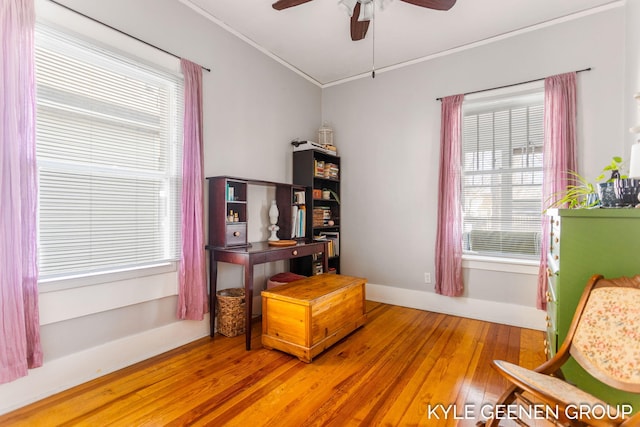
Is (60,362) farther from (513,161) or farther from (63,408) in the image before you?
(513,161)

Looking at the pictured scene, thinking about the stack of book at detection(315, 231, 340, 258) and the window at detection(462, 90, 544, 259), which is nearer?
the window at detection(462, 90, 544, 259)

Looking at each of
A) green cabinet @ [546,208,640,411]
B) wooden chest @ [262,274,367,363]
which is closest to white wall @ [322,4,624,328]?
wooden chest @ [262,274,367,363]

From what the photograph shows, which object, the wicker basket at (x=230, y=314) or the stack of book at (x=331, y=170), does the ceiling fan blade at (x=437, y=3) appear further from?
the wicker basket at (x=230, y=314)

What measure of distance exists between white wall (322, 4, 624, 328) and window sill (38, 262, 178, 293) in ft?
7.66

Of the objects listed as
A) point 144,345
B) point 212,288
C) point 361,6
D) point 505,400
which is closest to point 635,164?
point 505,400

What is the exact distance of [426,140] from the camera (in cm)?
345

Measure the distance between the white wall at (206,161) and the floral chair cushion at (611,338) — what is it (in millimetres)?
2603

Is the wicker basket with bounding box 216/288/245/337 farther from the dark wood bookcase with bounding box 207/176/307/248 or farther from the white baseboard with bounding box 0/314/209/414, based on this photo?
the dark wood bookcase with bounding box 207/176/307/248

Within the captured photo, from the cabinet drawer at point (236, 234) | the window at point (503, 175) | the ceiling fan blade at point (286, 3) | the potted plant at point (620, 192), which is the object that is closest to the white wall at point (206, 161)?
the cabinet drawer at point (236, 234)

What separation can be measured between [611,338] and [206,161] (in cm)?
285

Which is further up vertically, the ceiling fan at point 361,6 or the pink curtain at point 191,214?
the ceiling fan at point 361,6

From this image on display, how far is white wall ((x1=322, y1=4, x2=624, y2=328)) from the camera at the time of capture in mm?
2602

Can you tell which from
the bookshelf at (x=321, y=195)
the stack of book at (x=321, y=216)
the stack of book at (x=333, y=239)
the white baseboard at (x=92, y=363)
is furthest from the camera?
the stack of book at (x=333, y=239)

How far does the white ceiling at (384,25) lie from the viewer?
102 inches
